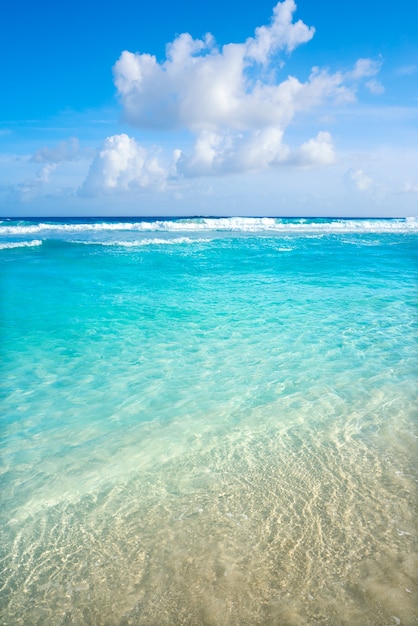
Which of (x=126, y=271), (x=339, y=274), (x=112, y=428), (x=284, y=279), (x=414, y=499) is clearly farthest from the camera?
(x=126, y=271)

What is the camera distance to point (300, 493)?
3523 mm

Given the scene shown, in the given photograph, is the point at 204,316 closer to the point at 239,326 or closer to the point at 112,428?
the point at 239,326

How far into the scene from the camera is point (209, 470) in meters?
3.94

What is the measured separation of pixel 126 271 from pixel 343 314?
10.2 meters

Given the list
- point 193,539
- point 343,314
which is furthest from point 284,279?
point 193,539

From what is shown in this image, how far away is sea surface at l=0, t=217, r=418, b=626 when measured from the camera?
262 cm

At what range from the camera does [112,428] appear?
476cm

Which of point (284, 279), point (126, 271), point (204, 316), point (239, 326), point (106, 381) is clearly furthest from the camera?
point (126, 271)

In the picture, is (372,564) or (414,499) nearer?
(372,564)

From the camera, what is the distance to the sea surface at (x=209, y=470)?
2621mm

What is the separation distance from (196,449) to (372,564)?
2.01m

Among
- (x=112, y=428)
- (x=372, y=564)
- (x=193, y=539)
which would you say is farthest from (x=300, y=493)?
(x=112, y=428)

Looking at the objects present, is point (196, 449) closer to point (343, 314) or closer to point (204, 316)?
point (204, 316)

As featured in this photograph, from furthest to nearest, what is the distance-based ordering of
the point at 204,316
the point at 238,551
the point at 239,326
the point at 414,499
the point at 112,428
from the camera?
the point at 204,316
the point at 239,326
the point at 112,428
the point at 414,499
the point at 238,551
